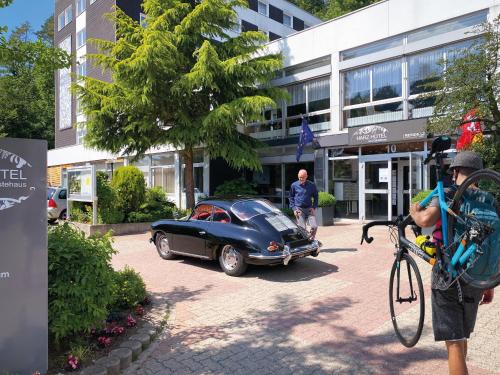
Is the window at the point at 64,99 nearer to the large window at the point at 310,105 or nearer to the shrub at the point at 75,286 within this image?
the large window at the point at 310,105

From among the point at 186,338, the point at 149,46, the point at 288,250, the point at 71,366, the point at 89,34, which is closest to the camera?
the point at 71,366

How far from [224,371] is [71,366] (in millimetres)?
1343

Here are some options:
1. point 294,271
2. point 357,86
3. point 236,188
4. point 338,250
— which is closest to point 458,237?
point 294,271

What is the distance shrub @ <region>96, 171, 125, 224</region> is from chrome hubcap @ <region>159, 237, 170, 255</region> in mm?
5411

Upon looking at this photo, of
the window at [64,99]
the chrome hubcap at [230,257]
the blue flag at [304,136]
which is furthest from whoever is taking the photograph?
the window at [64,99]

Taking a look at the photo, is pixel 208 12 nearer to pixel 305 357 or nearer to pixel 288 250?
pixel 288 250

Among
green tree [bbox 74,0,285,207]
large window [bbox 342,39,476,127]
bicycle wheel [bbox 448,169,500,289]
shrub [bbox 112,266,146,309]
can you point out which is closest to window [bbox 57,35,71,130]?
green tree [bbox 74,0,285,207]

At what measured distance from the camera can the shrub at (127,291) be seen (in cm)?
510

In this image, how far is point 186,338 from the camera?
4543 mm

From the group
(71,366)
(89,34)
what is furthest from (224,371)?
(89,34)

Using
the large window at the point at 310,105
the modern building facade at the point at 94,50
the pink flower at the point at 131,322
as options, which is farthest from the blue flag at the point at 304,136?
the pink flower at the point at 131,322

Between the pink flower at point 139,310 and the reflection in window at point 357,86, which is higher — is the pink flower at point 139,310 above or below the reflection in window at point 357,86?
below

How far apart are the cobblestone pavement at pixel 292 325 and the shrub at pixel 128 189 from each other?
6.83 meters

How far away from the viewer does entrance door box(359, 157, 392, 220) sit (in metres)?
14.1
